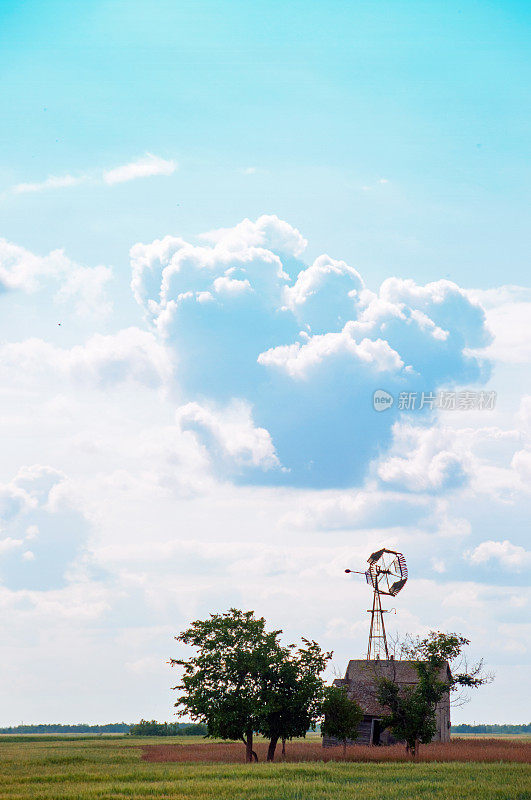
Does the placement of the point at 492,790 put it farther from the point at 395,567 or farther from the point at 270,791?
the point at 395,567

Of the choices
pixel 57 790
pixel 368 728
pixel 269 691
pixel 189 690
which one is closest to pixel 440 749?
pixel 368 728

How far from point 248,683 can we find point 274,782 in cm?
1759

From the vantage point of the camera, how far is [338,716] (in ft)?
180

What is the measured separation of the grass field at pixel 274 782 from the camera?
113 ft

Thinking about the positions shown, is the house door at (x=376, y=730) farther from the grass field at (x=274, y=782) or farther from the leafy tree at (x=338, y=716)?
the grass field at (x=274, y=782)

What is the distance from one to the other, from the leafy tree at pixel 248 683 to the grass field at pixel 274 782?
12.9 feet

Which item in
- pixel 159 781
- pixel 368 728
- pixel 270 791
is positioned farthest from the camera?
pixel 368 728

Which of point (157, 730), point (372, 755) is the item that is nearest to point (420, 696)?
point (372, 755)

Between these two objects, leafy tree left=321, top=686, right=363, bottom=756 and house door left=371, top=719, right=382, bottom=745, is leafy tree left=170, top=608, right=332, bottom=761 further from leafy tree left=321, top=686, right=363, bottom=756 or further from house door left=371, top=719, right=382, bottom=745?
house door left=371, top=719, right=382, bottom=745

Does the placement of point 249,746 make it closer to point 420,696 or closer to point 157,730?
point 420,696

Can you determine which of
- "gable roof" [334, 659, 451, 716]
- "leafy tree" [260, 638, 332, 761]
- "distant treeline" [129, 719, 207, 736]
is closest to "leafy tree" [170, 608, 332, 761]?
"leafy tree" [260, 638, 332, 761]

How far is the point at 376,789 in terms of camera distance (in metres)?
35.6

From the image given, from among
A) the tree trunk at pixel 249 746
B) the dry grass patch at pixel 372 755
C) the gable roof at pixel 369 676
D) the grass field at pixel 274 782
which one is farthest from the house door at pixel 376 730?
the grass field at pixel 274 782

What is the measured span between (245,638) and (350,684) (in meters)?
17.0
